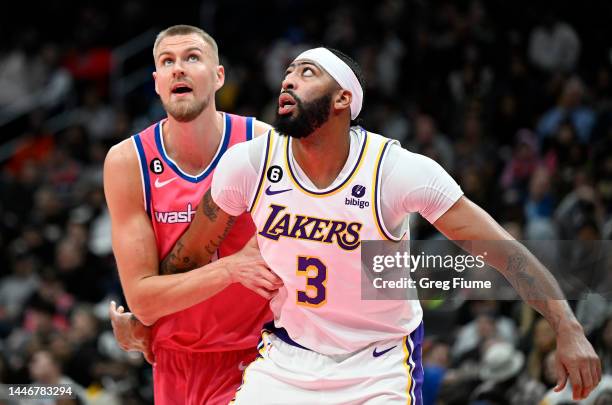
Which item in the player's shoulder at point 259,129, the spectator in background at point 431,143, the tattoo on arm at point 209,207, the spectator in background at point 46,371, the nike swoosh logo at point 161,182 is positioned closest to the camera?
the tattoo on arm at point 209,207

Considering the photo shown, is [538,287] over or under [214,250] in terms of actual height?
under

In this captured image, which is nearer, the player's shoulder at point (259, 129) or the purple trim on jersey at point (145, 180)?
the purple trim on jersey at point (145, 180)

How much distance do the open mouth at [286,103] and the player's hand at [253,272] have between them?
691mm

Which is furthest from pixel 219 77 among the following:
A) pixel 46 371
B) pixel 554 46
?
pixel 554 46

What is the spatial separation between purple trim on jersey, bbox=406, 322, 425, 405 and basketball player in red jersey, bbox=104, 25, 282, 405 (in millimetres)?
988

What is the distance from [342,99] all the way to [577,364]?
1.79 meters

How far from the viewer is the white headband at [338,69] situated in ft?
17.5

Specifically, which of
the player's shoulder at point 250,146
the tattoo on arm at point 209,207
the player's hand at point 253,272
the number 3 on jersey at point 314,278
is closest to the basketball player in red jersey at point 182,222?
the tattoo on arm at point 209,207

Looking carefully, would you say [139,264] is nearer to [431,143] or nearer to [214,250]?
[214,250]

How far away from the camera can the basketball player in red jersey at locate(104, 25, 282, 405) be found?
589 centimetres

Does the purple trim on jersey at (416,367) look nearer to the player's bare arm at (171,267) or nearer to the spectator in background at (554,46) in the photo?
the player's bare arm at (171,267)

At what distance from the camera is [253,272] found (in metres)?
5.19

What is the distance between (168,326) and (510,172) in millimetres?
7196

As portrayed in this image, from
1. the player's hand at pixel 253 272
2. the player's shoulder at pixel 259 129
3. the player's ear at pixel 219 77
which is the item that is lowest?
the player's hand at pixel 253 272
